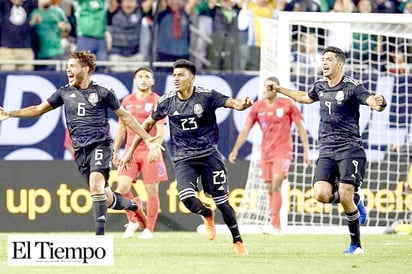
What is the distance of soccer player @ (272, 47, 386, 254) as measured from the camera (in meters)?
15.2

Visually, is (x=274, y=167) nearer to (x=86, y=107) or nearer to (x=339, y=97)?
(x=339, y=97)

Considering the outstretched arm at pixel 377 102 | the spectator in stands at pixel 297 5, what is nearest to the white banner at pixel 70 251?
the outstretched arm at pixel 377 102

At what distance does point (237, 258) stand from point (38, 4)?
8.98 meters

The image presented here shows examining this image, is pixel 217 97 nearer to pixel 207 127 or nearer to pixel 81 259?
pixel 207 127

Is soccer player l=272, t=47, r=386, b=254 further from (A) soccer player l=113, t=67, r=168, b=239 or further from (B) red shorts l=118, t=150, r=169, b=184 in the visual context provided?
(B) red shorts l=118, t=150, r=169, b=184

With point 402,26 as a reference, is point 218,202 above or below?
below

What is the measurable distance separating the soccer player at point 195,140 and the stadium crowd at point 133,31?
652 cm

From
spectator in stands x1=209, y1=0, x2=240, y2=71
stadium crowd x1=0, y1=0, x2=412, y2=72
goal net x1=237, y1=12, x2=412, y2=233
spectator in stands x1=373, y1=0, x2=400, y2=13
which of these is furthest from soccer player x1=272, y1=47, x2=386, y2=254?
spectator in stands x1=373, y1=0, x2=400, y2=13

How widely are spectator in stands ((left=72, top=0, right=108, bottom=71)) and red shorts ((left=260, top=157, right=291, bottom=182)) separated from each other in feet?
11.9

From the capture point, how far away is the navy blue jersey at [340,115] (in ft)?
50.2

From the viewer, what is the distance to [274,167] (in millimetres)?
20203

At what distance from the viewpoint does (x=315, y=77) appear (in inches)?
867

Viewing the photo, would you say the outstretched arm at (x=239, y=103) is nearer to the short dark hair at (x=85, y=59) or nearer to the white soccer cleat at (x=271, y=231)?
the short dark hair at (x=85, y=59)

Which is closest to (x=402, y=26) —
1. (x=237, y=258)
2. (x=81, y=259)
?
(x=237, y=258)
